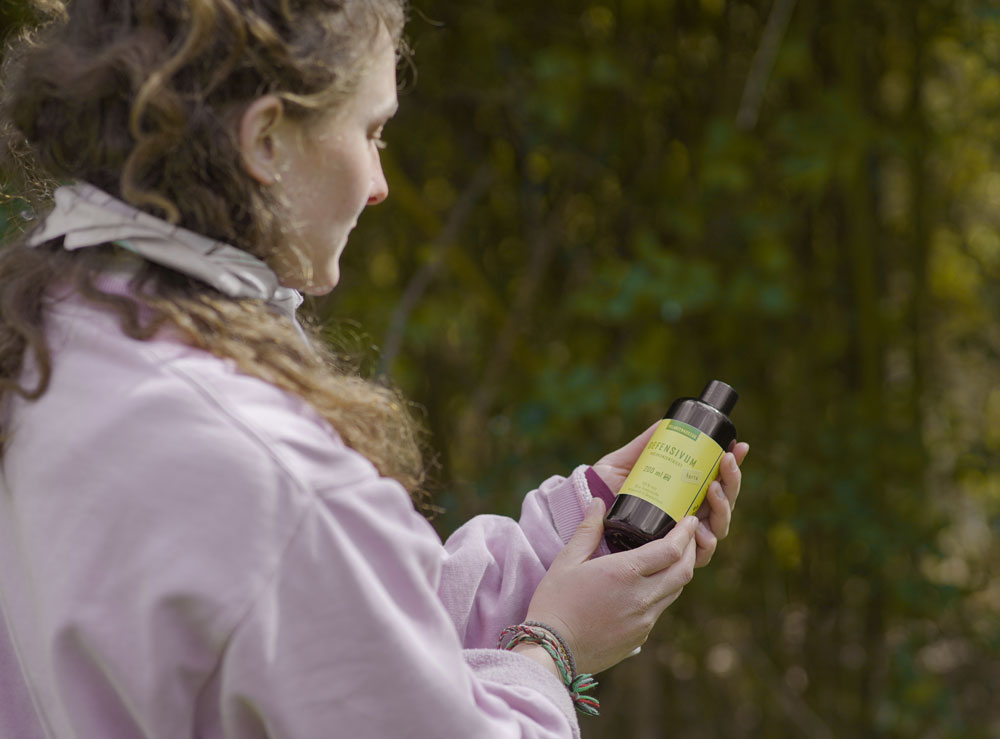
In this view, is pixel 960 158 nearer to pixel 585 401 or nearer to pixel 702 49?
pixel 702 49

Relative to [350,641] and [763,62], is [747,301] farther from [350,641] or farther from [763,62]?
[350,641]

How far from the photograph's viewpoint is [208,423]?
2.20 feet

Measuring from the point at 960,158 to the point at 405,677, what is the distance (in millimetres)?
2521

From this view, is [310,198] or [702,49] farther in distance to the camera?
[702,49]

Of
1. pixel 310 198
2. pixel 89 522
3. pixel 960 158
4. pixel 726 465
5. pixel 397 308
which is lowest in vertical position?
pixel 397 308

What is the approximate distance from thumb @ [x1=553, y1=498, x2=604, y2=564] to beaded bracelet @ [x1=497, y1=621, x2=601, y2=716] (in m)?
0.09

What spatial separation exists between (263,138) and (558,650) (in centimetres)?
47

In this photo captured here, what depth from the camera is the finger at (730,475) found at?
42.6 inches

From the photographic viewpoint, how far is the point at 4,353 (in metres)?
0.74

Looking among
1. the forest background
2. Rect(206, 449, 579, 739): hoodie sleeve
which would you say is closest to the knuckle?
Rect(206, 449, 579, 739): hoodie sleeve

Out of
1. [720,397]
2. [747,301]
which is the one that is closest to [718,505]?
[720,397]

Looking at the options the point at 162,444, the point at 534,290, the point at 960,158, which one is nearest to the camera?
the point at 162,444

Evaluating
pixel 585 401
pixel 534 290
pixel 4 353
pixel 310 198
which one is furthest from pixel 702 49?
pixel 4 353

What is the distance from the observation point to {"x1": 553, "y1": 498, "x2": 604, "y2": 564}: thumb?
973 mm
